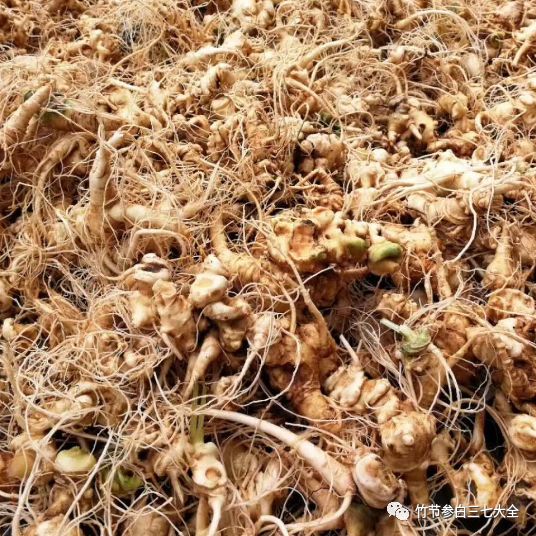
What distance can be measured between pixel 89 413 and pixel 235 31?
3.28ft

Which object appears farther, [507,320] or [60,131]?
[60,131]

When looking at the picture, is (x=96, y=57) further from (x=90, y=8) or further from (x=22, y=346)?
(x=22, y=346)

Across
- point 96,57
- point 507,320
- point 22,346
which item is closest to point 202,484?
point 22,346

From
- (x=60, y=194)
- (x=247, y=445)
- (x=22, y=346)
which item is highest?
(x=60, y=194)

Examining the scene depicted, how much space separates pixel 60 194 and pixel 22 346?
325 millimetres

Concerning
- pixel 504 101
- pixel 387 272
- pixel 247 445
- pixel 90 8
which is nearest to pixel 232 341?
pixel 247 445

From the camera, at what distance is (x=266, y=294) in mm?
949

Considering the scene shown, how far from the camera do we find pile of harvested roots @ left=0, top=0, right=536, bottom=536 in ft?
2.85

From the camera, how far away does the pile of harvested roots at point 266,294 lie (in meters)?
0.87

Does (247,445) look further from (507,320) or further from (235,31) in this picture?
(235,31)

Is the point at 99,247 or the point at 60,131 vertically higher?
the point at 60,131

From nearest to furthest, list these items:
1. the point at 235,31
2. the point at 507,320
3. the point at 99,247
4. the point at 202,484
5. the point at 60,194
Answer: the point at 202,484, the point at 507,320, the point at 99,247, the point at 60,194, the point at 235,31

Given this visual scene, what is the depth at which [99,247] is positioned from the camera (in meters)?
1.08

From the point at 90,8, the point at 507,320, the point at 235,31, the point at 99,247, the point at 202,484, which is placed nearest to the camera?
the point at 202,484
